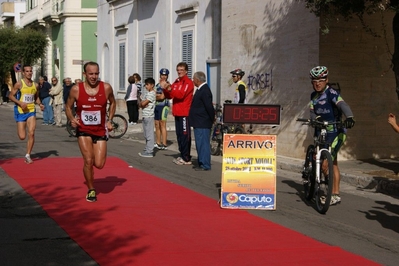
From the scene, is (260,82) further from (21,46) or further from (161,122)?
(21,46)

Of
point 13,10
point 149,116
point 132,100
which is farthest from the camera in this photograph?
point 13,10

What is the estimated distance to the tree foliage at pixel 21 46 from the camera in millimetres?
48406

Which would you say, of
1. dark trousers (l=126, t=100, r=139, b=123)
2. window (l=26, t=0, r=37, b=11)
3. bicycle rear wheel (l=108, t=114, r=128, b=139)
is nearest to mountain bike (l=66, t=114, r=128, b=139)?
bicycle rear wheel (l=108, t=114, r=128, b=139)

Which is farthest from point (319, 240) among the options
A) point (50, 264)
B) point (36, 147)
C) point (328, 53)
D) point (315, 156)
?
point (36, 147)

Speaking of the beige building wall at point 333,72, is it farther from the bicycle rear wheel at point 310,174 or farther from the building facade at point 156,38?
the building facade at point 156,38

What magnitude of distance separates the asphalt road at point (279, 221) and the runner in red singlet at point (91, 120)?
0.96 meters

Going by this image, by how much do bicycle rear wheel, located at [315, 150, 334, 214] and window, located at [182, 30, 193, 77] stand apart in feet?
54.2

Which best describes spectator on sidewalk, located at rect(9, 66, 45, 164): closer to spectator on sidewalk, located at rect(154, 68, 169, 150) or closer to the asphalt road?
the asphalt road

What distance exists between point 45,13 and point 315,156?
40789mm

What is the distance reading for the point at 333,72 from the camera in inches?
597

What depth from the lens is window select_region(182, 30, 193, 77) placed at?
1024 inches

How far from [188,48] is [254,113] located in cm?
1626

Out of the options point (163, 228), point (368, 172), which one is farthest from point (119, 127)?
point (163, 228)

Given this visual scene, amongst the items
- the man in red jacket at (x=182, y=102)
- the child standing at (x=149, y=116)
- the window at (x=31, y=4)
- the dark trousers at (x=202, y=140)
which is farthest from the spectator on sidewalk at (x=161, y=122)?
the window at (x=31, y=4)
